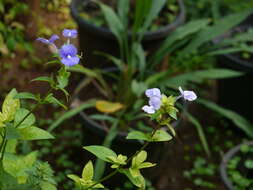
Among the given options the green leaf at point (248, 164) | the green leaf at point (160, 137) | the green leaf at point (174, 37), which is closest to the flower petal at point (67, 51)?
the green leaf at point (160, 137)

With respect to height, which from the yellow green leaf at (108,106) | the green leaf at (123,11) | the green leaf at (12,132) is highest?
the green leaf at (123,11)

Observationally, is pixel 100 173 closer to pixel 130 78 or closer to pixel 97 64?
pixel 130 78

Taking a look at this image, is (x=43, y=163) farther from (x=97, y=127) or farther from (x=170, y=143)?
(x=170, y=143)

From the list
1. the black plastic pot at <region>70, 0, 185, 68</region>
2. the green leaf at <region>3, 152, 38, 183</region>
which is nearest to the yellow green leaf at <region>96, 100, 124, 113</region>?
the black plastic pot at <region>70, 0, 185, 68</region>

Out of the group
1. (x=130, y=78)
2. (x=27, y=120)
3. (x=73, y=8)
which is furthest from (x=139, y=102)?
(x=27, y=120)

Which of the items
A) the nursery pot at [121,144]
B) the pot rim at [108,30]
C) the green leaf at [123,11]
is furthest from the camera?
the pot rim at [108,30]

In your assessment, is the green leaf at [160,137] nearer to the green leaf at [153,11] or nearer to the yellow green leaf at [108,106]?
the yellow green leaf at [108,106]
